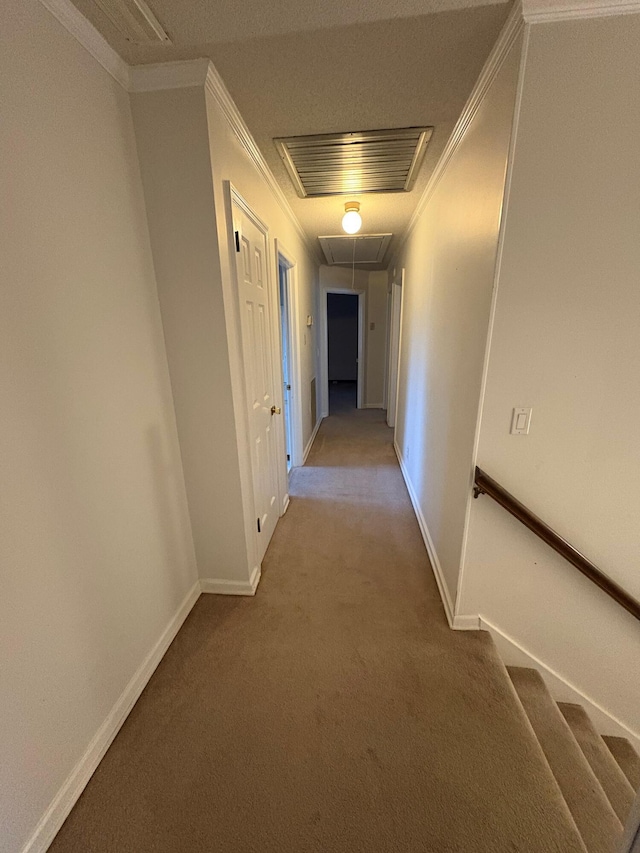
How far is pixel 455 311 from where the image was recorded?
1.73 m

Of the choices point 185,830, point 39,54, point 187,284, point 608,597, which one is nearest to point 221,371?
point 187,284

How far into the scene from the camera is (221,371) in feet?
5.05

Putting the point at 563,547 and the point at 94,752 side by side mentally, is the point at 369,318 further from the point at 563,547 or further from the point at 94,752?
the point at 94,752

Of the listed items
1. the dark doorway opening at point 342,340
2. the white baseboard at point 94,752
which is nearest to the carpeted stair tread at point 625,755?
the white baseboard at point 94,752

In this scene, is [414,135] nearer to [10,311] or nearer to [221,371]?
[221,371]

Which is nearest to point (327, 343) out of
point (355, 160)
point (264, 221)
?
point (264, 221)

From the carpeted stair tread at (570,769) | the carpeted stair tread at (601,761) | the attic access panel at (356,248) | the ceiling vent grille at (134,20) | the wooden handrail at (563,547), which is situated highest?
the attic access panel at (356,248)

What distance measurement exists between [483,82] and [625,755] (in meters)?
2.94

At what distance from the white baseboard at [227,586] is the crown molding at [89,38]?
2.24 meters

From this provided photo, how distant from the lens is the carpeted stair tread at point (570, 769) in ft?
3.48

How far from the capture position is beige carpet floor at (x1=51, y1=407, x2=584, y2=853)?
3.27 feet

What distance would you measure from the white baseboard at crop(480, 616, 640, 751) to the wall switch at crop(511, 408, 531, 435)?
3.18ft

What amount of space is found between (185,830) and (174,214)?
2.12 meters

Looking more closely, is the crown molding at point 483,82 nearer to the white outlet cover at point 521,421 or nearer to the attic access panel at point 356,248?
the white outlet cover at point 521,421
